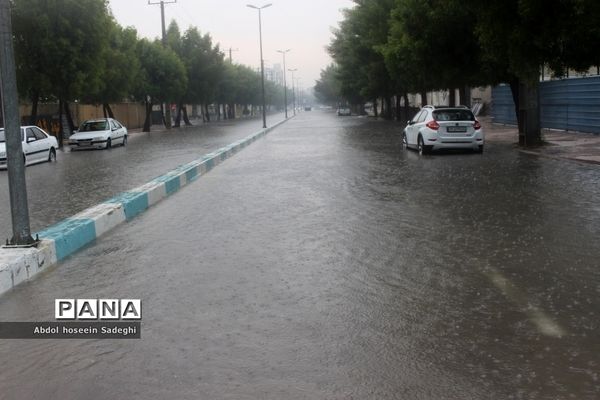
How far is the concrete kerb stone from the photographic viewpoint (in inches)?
251

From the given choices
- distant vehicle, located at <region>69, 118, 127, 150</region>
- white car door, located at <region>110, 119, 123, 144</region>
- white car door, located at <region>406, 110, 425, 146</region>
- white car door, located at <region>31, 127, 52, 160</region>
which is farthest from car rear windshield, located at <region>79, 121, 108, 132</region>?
white car door, located at <region>406, 110, 425, 146</region>

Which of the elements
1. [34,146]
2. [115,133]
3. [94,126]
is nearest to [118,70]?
[94,126]

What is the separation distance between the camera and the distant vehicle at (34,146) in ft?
71.6

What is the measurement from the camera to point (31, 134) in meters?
23.0

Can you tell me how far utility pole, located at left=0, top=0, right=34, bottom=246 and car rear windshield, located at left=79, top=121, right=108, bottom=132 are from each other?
2496 cm

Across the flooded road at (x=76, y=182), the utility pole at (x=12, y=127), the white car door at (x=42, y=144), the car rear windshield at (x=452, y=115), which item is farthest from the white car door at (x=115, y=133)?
the utility pole at (x=12, y=127)

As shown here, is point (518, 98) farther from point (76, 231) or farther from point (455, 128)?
point (76, 231)

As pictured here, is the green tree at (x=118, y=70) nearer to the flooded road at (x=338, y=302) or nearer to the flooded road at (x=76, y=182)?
the flooded road at (x=76, y=182)

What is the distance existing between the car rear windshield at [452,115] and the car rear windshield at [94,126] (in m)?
17.1

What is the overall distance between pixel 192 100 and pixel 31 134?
44503 mm

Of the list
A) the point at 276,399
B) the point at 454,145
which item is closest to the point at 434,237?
the point at 276,399

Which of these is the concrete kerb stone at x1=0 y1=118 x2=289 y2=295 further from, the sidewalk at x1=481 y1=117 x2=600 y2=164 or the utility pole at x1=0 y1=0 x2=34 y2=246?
the sidewalk at x1=481 y1=117 x2=600 y2=164

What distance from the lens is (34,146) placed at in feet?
73.6

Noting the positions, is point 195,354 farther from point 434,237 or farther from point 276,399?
point 434,237
